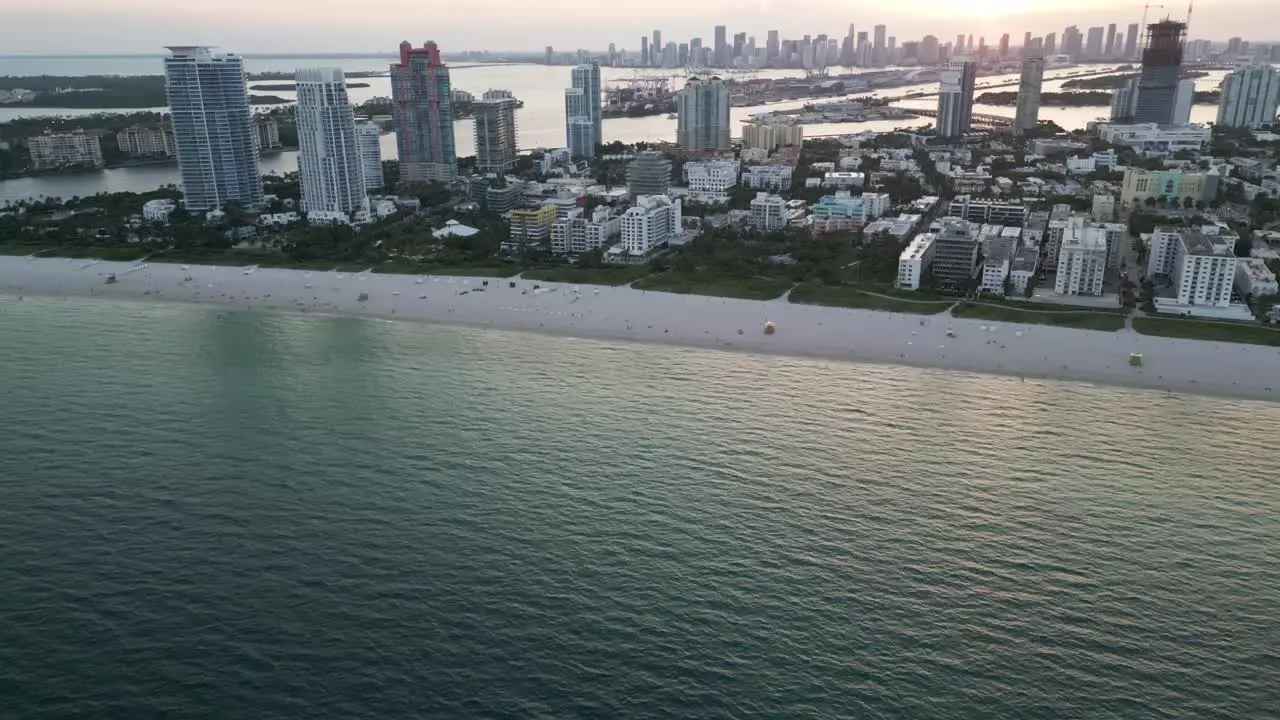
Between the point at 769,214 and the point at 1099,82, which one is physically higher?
the point at 1099,82

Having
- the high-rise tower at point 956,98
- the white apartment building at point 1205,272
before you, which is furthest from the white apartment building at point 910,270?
the high-rise tower at point 956,98

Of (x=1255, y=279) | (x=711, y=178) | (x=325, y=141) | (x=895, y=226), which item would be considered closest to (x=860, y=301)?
(x=895, y=226)

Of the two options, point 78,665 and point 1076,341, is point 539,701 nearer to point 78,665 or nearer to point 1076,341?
point 78,665

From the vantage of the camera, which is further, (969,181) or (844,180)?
(844,180)

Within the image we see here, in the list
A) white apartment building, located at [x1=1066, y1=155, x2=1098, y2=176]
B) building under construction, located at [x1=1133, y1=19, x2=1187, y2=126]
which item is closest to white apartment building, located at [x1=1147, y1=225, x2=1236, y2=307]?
white apartment building, located at [x1=1066, y1=155, x2=1098, y2=176]

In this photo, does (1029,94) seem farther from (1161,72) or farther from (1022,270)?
(1022,270)

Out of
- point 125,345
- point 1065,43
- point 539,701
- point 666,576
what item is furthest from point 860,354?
point 1065,43

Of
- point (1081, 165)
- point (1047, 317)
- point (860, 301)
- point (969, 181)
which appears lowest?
point (1047, 317)
